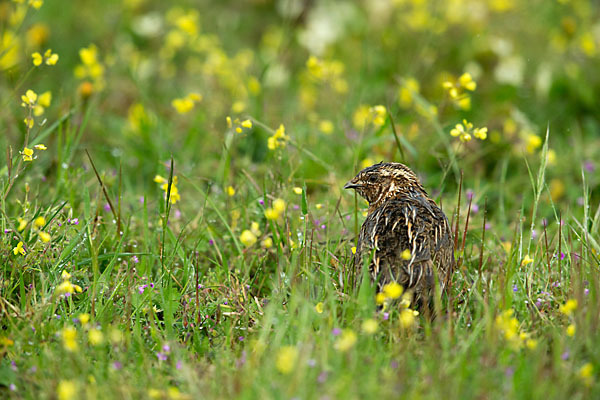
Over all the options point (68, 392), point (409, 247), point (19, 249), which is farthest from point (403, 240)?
point (19, 249)

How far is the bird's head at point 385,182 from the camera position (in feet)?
15.1

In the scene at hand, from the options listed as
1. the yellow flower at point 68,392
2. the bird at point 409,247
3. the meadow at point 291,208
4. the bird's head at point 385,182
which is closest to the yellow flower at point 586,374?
the meadow at point 291,208

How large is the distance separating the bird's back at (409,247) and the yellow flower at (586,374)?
0.97 m

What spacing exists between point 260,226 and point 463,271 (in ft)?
4.54

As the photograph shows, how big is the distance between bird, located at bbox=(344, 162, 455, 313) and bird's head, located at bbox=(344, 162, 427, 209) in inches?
5.6

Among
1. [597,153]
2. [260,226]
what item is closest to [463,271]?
[260,226]

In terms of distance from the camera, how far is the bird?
3814 mm

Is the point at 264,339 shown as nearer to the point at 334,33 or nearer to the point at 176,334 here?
the point at 176,334

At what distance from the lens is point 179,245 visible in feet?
14.7

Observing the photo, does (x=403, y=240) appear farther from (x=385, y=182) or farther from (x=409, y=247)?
(x=385, y=182)

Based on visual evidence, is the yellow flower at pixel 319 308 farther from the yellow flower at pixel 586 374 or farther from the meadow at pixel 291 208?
the yellow flower at pixel 586 374

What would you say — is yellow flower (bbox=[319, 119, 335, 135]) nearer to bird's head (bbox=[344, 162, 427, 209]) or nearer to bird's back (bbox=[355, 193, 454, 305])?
bird's head (bbox=[344, 162, 427, 209])

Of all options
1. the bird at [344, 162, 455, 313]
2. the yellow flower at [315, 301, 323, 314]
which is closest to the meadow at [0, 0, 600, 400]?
the yellow flower at [315, 301, 323, 314]

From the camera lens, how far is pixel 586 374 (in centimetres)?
295
